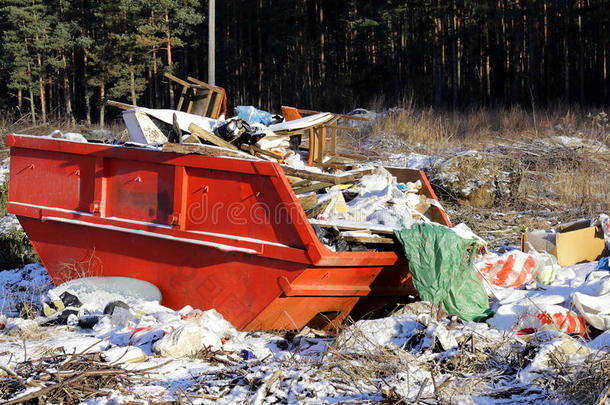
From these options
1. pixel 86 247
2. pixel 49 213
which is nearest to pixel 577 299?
pixel 86 247

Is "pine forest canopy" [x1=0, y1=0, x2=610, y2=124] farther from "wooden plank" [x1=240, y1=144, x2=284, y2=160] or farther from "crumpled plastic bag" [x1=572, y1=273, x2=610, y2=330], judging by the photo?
"crumpled plastic bag" [x1=572, y1=273, x2=610, y2=330]

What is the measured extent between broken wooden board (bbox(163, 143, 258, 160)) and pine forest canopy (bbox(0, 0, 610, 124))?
2154cm

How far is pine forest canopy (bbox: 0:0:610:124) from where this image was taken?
27.2m

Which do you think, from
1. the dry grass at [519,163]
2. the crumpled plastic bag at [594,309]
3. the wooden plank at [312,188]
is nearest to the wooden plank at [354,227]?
the wooden plank at [312,188]

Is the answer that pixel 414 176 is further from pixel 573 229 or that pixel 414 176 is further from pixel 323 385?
pixel 323 385

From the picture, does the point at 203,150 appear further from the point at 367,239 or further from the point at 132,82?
the point at 132,82

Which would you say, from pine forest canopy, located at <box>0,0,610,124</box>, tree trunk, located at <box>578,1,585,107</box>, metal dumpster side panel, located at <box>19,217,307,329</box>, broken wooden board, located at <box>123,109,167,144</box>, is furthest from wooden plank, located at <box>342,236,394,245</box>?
tree trunk, located at <box>578,1,585,107</box>

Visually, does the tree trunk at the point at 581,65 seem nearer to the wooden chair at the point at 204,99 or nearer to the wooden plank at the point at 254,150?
the wooden chair at the point at 204,99

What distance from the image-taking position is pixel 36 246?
583 centimetres

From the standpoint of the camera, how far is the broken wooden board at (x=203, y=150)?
4668 millimetres

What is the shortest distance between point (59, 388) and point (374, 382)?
1.60 meters

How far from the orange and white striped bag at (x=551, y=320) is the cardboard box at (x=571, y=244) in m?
1.69

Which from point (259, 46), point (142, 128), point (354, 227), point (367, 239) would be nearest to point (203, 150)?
point (142, 128)

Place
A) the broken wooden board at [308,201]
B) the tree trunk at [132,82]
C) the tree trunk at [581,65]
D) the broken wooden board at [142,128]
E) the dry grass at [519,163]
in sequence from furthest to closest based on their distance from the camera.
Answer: the tree trunk at [132,82] < the tree trunk at [581,65] < the dry grass at [519,163] < the broken wooden board at [142,128] < the broken wooden board at [308,201]
